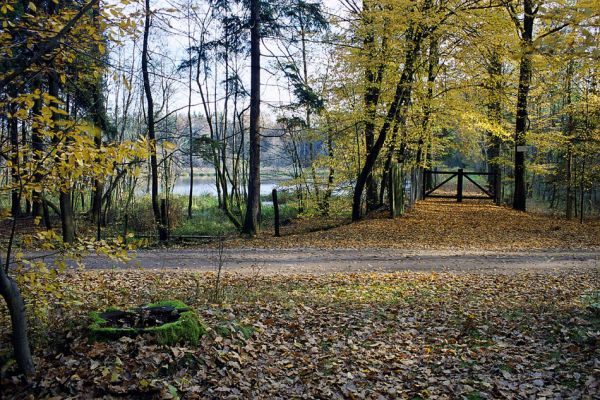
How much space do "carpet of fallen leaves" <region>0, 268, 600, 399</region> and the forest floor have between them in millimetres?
18

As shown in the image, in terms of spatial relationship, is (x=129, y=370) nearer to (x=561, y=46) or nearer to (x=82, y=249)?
(x=82, y=249)

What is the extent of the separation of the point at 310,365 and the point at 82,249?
8.93 feet

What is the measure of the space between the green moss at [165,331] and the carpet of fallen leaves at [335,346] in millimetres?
96

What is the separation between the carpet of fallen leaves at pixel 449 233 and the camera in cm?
1405

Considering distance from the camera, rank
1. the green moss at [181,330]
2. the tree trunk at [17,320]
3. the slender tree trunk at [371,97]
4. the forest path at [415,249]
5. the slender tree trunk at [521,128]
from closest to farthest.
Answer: the tree trunk at [17,320] → the green moss at [181,330] → the forest path at [415,249] → the slender tree trunk at [371,97] → the slender tree trunk at [521,128]

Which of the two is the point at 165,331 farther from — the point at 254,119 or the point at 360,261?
the point at 254,119

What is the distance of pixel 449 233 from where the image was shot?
15633mm

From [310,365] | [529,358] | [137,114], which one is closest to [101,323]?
[310,365]

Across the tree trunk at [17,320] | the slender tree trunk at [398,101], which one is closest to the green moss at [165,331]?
the tree trunk at [17,320]

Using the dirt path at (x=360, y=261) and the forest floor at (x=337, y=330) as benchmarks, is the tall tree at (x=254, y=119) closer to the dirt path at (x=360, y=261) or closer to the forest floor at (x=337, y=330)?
the dirt path at (x=360, y=261)

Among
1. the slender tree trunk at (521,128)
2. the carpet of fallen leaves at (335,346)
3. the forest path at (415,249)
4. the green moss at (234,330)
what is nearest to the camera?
the carpet of fallen leaves at (335,346)

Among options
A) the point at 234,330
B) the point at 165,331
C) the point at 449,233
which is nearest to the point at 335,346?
the point at 234,330

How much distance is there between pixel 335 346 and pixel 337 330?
21.2 inches

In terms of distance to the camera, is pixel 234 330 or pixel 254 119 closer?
pixel 234 330
